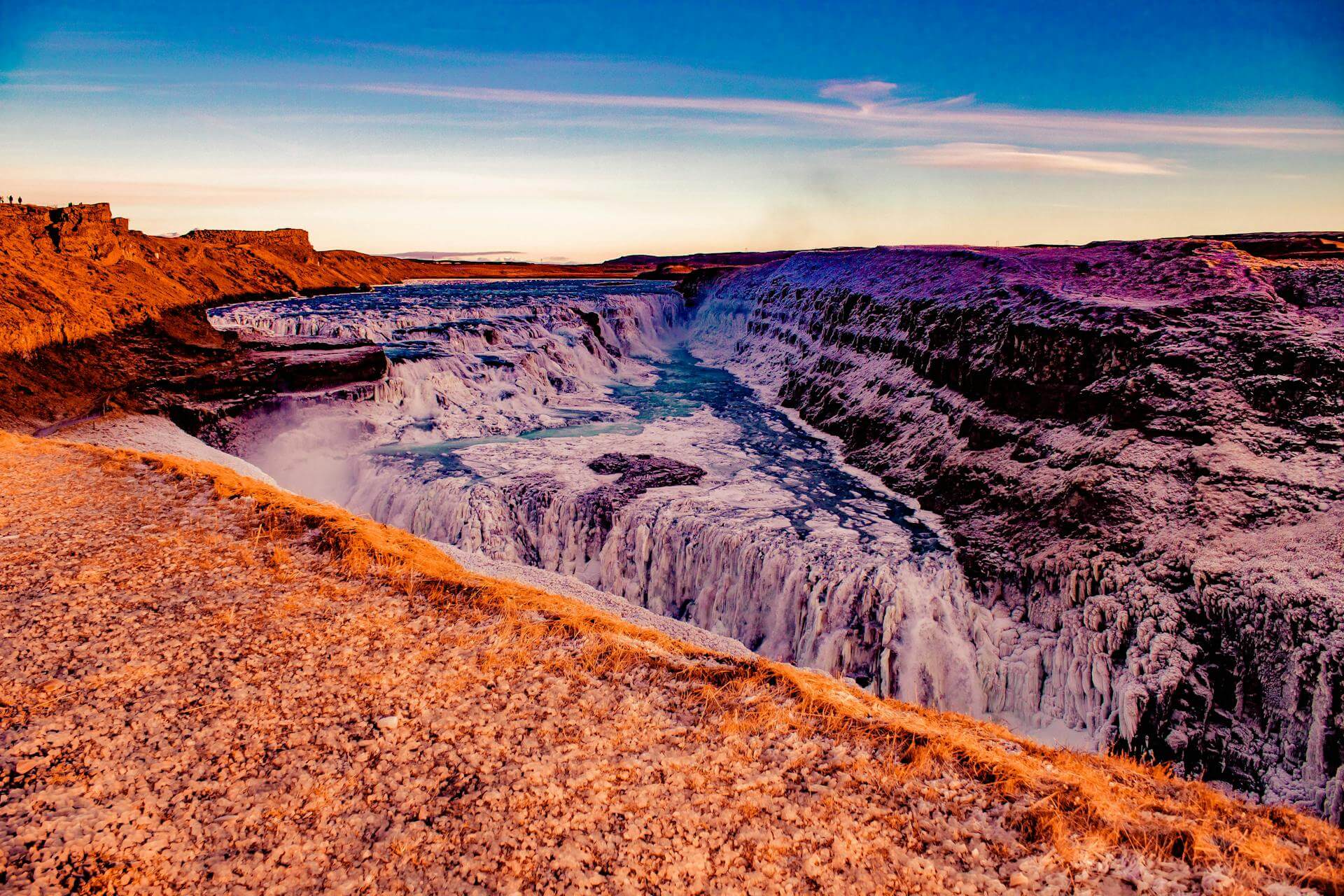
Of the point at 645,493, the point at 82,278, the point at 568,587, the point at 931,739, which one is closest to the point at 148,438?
the point at 82,278

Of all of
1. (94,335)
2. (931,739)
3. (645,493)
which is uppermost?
(94,335)

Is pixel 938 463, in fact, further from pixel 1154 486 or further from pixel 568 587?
pixel 568 587

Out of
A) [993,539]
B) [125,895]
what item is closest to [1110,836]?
[125,895]

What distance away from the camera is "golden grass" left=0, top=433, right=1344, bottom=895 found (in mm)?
4594

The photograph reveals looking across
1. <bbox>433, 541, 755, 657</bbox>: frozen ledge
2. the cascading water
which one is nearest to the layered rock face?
the cascading water

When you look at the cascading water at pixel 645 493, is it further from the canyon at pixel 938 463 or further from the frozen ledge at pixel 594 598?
the frozen ledge at pixel 594 598

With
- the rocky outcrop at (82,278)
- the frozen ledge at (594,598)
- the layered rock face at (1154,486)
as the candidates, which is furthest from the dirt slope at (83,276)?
the layered rock face at (1154,486)

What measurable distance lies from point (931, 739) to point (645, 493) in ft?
42.2

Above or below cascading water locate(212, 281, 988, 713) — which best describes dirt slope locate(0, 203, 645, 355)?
above

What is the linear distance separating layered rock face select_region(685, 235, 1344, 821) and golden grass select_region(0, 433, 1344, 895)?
435 centimetres

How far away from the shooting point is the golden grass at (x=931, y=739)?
459cm

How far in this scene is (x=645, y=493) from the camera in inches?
719

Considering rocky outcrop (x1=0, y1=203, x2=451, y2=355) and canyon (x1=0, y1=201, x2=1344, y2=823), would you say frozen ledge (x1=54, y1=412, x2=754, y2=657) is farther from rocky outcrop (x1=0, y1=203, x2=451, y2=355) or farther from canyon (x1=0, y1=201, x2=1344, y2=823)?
rocky outcrop (x1=0, y1=203, x2=451, y2=355)

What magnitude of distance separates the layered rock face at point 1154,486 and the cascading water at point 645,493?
61.5 inches
